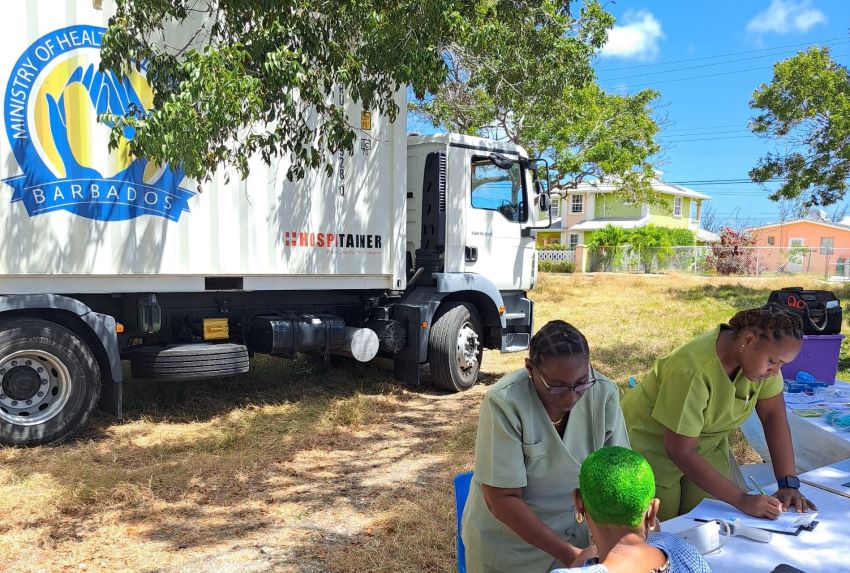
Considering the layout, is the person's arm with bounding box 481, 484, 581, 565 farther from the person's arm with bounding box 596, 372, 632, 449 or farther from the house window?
the house window

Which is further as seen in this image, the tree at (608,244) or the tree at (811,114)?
the tree at (608,244)

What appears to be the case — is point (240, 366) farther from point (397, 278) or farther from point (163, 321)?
point (397, 278)

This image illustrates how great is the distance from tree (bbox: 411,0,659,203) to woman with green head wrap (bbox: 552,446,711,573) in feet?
11.7

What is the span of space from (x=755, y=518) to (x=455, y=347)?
4.93 m

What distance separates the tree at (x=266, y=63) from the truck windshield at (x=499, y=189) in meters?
2.88

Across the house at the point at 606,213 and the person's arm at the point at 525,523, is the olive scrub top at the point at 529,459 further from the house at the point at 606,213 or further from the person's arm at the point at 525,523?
the house at the point at 606,213

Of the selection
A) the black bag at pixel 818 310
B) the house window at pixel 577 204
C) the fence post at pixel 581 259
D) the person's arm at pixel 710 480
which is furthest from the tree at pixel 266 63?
the house window at pixel 577 204

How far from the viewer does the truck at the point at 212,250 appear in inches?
181

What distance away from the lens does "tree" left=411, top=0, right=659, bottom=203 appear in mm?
6367

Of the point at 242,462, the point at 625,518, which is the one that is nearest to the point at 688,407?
the point at 625,518

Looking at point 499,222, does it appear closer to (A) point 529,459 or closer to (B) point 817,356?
(B) point 817,356

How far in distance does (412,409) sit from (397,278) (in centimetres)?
132

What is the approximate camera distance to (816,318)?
472 centimetres

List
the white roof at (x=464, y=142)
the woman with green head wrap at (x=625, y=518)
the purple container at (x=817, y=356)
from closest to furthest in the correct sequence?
the woman with green head wrap at (x=625, y=518), the purple container at (x=817, y=356), the white roof at (x=464, y=142)
